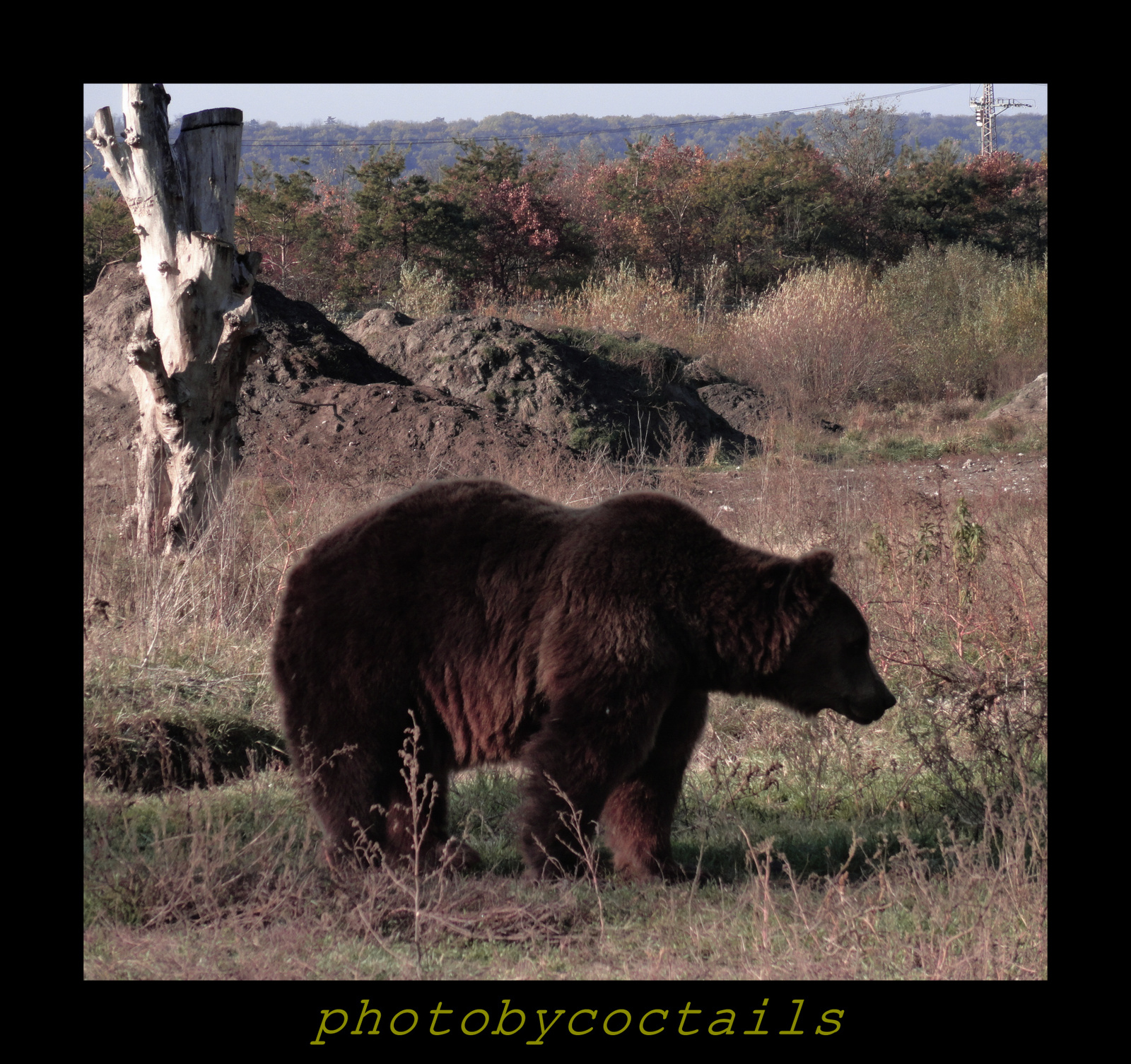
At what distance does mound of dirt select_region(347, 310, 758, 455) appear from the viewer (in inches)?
775

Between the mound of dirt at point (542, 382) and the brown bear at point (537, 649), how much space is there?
13518mm

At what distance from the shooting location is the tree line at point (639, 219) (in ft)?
120

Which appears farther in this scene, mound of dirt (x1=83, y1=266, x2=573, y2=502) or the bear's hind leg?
mound of dirt (x1=83, y1=266, x2=573, y2=502)

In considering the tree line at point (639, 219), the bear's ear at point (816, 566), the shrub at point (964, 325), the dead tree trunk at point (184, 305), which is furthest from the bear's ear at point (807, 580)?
the tree line at point (639, 219)

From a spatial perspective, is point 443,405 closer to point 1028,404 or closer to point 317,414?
point 317,414

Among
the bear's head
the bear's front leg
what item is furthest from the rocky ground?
the bear's front leg

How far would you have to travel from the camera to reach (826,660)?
479 centimetres

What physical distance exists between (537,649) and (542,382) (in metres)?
16.0

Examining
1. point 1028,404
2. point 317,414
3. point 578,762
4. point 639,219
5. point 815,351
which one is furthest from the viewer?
point 639,219

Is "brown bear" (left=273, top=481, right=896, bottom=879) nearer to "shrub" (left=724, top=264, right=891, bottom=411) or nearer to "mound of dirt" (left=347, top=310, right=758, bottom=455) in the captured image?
"mound of dirt" (left=347, top=310, right=758, bottom=455)

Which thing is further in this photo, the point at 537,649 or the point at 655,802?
the point at 655,802

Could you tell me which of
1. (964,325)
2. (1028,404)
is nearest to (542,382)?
(1028,404)

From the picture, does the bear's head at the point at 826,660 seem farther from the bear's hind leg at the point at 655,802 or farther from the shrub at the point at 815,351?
the shrub at the point at 815,351

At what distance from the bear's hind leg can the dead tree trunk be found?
5795mm
